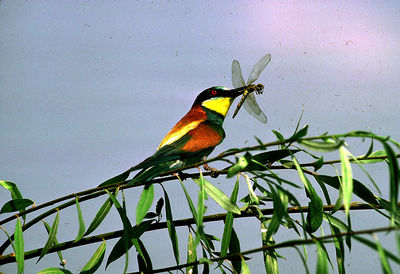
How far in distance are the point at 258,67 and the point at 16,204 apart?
23.1 inches

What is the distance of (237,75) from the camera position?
3.54 ft

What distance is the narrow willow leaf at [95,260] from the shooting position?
2.09 feet

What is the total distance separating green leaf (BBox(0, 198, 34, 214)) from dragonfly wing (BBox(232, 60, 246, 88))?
0.57 metres

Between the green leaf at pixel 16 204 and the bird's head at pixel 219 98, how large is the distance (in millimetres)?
493

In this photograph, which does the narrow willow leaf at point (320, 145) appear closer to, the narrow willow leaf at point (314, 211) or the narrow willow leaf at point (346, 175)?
the narrow willow leaf at point (346, 175)

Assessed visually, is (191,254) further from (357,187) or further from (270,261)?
(357,187)

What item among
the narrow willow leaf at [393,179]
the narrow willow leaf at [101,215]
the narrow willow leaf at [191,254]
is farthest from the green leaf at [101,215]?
the narrow willow leaf at [393,179]

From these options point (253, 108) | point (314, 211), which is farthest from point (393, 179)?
point (253, 108)

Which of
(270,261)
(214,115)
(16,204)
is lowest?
(270,261)

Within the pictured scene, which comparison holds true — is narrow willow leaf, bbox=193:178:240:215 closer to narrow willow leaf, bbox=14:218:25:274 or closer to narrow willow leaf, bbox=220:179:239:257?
narrow willow leaf, bbox=220:179:239:257

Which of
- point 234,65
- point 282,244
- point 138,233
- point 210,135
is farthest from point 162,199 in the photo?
point 234,65

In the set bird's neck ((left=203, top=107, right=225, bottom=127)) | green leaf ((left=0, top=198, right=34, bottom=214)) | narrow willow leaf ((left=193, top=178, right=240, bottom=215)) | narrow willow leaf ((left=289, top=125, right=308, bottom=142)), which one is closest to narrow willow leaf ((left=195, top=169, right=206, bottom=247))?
narrow willow leaf ((left=193, top=178, right=240, bottom=215))

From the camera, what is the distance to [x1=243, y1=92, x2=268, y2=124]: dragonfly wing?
1.02m

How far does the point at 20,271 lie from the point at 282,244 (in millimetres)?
324
